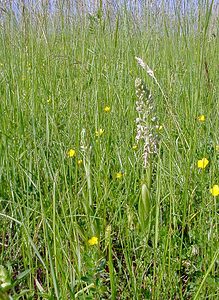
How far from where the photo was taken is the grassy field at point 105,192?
2.32ft

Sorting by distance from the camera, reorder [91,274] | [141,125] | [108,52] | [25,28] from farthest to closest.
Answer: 1. [108,52]
2. [25,28]
3. [141,125]
4. [91,274]

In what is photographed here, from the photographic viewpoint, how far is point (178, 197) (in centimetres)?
104

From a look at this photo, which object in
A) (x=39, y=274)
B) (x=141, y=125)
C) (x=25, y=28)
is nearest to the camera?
(x=39, y=274)

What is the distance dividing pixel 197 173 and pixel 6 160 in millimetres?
499

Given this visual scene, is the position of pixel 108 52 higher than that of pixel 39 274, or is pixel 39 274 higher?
pixel 108 52

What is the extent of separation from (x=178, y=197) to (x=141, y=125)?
0.21 meters

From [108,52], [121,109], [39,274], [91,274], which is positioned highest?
Answer: [108,52]

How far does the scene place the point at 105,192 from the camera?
948 millimetres

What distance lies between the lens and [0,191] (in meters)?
1.07

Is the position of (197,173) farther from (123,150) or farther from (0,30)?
(0,30)

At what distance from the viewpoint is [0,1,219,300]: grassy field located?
71cm

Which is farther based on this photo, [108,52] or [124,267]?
[108,52]

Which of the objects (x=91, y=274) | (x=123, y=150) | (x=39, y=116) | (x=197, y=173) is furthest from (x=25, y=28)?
(x=91, y=274)

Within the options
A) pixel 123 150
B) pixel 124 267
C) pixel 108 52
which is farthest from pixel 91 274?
pixel 108 52
